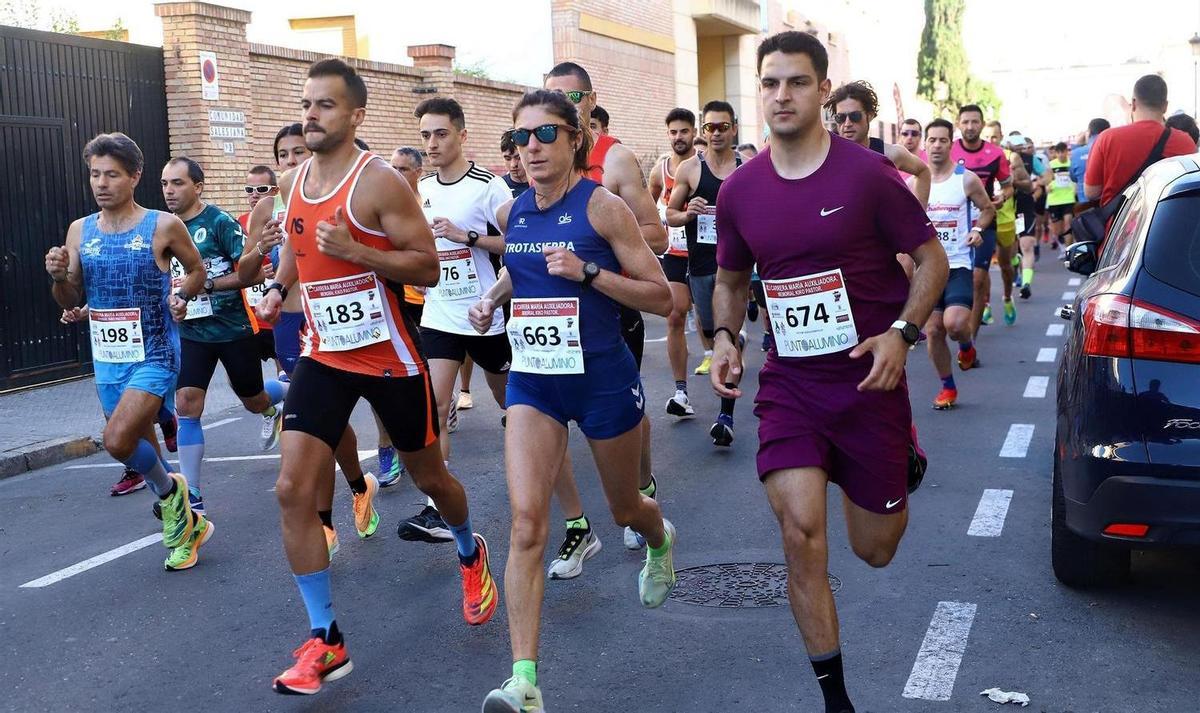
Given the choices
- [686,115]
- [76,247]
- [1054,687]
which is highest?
[686,115]

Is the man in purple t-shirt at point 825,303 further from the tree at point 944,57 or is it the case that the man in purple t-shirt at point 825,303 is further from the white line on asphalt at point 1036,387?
the tree at point 944,57

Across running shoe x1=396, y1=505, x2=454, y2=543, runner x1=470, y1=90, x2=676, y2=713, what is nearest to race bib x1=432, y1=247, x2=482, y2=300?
running shoe x1=396, y1=505, x2=454, y2=543

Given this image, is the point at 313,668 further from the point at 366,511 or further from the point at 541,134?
the point at 366,511

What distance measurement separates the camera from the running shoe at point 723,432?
28.0ft

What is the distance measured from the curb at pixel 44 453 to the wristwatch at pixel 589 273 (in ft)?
19.6

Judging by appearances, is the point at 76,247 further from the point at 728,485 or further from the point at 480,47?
the point at 480,47

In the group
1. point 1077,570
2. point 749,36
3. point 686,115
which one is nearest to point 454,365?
point 1077,570

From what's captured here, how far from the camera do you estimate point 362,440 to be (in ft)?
31.8

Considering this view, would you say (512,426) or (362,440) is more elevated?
(512,426)

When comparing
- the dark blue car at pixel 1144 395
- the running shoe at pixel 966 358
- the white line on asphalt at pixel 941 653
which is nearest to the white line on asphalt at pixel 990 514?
the white line on asphalt at pixel 941 653

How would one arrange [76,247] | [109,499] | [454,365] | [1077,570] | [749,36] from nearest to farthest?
[1077,570] → [76,247] → [454,365] → [109,499] → [749,36]

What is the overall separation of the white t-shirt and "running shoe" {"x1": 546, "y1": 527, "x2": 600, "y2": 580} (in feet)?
4.80

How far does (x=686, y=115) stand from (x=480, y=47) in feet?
48.9

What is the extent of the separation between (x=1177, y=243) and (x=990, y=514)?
7.68ft
